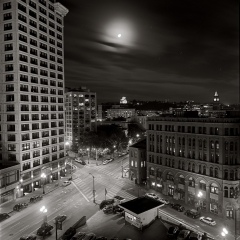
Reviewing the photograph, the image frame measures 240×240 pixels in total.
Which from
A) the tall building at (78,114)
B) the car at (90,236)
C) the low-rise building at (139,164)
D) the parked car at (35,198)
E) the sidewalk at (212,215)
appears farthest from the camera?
the tall building at (78,114)

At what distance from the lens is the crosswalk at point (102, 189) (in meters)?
64.6

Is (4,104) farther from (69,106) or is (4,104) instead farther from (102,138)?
(69,106)

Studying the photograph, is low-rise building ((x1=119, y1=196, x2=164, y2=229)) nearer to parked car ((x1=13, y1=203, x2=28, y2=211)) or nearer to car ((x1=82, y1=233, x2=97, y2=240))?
car ((x1=82, y1=233, x2=97, y2=240))

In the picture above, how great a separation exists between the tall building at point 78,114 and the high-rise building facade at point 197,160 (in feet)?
284

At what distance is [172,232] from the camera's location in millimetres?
39281

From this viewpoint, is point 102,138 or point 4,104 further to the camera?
point 102,138

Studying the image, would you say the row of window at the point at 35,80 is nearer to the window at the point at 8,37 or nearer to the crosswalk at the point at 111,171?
the window at the point at 8,37

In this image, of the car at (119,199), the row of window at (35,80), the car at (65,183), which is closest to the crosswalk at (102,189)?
the car at (119,199)

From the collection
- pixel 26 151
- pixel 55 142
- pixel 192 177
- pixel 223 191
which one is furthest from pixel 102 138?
pixel 223 191

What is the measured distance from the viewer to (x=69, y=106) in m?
154

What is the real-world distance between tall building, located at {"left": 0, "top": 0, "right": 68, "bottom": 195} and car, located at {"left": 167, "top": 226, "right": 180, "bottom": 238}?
44.3 metres

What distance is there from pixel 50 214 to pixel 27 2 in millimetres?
61806

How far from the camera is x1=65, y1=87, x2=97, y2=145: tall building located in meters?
150

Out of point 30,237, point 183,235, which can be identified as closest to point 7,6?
point 30,237
